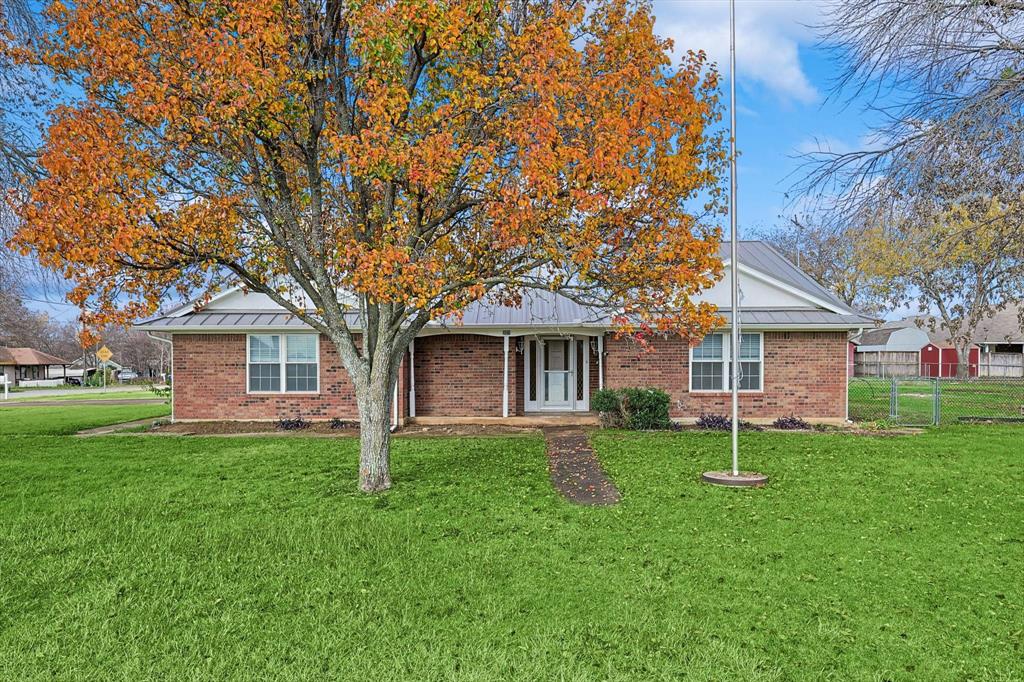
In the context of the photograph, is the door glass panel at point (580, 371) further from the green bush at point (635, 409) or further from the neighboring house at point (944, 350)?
the neighboring house at point (944, 350)

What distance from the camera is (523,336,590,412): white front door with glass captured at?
17.3 m

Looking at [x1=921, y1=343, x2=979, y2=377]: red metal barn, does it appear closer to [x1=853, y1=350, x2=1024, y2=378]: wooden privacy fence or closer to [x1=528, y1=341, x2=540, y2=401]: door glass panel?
[x1=853, y1=350, x2=1024, y2=378]: wooden privacy fence

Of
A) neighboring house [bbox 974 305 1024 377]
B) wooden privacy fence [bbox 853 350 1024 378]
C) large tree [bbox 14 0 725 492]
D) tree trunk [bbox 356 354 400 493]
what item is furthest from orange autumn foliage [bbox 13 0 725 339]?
neighboring house [bbox 974 305 1024 377]

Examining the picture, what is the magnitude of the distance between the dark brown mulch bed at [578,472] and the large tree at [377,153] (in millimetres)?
2235

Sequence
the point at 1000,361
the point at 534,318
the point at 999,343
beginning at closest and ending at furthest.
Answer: the point at 534,318, the point at 1000,361, the point at 999,343

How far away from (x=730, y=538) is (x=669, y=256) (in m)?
3.08

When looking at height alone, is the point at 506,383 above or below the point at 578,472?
above

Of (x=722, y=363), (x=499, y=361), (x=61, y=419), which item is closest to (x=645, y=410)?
(x=722, y=363)

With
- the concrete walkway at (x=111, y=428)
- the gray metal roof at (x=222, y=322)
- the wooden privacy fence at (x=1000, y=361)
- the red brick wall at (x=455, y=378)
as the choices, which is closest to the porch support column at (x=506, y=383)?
the red brick wall at (x=455, y=378)

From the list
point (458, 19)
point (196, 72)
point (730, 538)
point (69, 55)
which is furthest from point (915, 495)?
point (69, 55)

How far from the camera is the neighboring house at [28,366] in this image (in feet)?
196

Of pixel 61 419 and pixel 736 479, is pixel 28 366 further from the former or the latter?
pixel 736 479

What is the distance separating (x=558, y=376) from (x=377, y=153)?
11314mm

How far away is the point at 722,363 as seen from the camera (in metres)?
15.8
